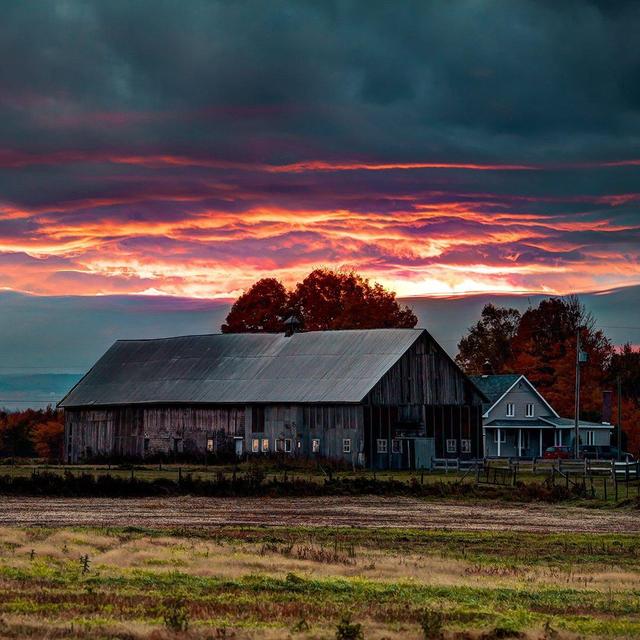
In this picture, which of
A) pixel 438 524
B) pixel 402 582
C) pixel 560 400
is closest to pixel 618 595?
pixel 402 582

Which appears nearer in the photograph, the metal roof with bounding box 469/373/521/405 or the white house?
the white house

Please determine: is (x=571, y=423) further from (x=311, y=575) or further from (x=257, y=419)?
(x=311, y=575)

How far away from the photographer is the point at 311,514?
47.0m

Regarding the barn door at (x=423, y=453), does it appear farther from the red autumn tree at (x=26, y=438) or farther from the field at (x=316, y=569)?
the red autumn tree at (x=26, y=438)

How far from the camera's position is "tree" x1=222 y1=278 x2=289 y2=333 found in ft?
421

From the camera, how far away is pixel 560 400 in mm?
115812

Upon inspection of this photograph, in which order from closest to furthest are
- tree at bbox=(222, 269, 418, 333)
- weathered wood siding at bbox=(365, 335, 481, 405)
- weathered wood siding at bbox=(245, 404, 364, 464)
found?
weathered wood siding at bbox=(245, 404, 364, 464) → weathered wood siding at bbox=(365, 335, 481, 405) → tree at bbox=(222, 269, 418, 333)

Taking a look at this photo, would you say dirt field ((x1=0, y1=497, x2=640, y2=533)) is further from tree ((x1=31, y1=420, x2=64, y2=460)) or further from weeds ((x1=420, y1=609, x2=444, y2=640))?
tree ((x1=31, y1=420, x2=64, y2=460))

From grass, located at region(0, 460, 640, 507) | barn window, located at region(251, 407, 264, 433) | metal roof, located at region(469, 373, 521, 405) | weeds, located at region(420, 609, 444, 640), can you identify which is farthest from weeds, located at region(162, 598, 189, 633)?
metal roof, located at region(469, 373, 521, 405)

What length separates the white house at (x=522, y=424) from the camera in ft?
346

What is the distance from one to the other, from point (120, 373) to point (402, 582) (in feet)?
253

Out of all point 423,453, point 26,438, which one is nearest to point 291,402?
point 423,453

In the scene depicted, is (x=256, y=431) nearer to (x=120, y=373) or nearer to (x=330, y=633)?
(x=120, y=373)

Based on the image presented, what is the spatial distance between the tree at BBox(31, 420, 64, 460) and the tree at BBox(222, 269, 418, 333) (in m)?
21.5
